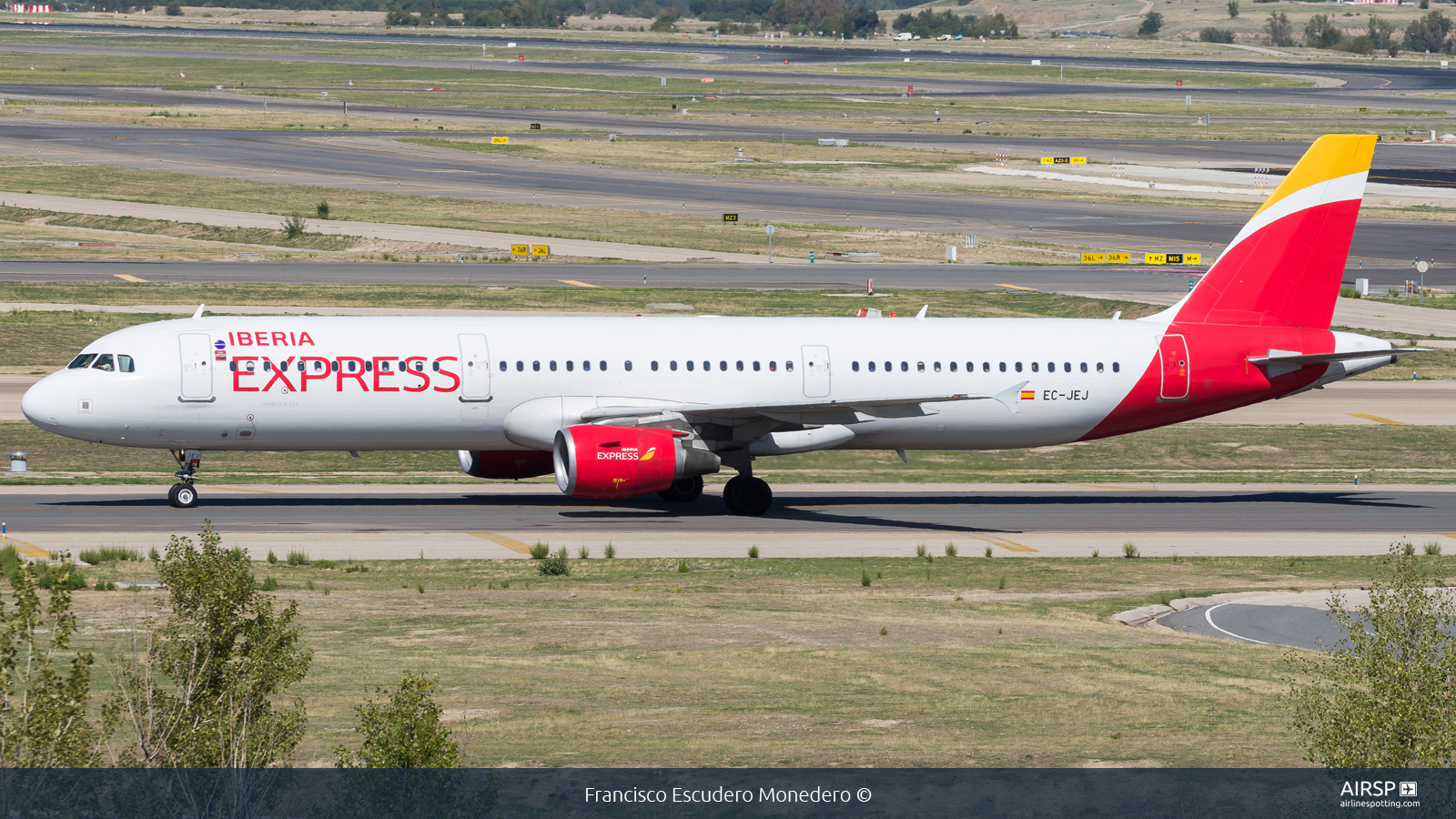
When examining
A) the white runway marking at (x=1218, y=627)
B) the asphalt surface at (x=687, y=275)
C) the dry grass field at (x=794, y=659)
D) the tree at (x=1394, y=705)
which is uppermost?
the asphalt surface at (x=687, y=275)

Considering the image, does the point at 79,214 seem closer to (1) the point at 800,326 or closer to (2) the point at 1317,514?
(1) the point at 800,326

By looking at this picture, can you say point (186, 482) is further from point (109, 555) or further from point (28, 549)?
point (109, 555)

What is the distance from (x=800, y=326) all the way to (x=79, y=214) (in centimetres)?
6646

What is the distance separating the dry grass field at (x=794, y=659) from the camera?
1853cm

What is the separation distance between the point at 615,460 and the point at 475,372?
13.9 ft

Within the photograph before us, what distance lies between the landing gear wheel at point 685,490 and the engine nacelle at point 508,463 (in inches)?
126

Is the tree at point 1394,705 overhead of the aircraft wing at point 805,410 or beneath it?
beneath

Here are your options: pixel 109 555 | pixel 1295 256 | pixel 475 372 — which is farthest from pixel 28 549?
pixel 1295 256

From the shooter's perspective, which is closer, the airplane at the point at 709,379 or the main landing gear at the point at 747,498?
the airplane at the point at 709,379

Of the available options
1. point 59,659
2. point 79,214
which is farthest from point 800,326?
point 79,214

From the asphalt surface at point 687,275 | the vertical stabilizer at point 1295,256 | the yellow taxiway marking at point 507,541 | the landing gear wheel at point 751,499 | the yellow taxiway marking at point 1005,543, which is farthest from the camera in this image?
the asphalt surface at point 687,275

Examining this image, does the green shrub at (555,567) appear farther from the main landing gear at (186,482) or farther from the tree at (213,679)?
the tree at (213,679)

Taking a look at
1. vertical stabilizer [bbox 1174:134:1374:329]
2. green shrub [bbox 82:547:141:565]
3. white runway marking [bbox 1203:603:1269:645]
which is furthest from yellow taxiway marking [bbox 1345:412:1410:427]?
green shrub [bbox 82:547:141:565]

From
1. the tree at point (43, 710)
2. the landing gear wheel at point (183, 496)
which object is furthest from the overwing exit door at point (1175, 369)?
the tree at point (43, 710)
